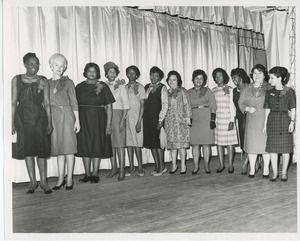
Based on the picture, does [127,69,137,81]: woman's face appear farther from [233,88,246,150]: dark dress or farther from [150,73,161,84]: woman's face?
[233,88,246,150]: dark dress

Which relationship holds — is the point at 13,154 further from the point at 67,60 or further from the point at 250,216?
the point at 250,216

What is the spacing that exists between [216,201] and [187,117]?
0.91m

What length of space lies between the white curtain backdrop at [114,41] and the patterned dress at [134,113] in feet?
0.44

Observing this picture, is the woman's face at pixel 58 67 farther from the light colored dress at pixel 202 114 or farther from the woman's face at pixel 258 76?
the woman's face at pixel 258 76

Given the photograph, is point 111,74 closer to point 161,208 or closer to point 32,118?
point 32,118

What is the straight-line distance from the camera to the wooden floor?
240cm

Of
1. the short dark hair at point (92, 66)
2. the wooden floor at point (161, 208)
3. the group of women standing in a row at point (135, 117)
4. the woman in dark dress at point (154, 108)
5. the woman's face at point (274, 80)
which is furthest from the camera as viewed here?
the woman in dark dress at point (154, 108)

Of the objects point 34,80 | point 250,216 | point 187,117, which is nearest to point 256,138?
point 187,117

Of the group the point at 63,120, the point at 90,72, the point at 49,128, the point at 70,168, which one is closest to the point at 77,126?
the point at 63,120

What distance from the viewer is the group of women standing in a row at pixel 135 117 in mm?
2785

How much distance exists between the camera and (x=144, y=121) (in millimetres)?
3355

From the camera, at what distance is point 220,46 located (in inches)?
154

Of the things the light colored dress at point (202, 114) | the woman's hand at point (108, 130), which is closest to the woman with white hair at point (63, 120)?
the woman's hand at point (108, 130)
